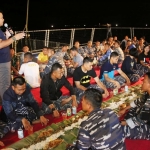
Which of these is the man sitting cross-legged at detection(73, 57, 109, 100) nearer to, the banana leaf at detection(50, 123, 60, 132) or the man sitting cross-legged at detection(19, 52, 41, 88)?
the man sitting cross-legged at detection(19, 52, 41, 88)

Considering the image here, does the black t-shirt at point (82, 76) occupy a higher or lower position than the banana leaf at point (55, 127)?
higher

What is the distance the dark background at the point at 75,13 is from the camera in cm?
2358

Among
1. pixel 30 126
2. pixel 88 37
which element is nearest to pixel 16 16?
pixel 88 37

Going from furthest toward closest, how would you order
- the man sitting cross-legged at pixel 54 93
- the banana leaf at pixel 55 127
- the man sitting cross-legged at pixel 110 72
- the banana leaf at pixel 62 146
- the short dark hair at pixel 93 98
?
the man sitting cross-legged at pixel 110 72 < the man sitting cross-legged at pixel 54 93 < the banana leaf at pixel 55 127 < the banana leaf at pixel 62 146 < the short dark hair at pixel 93 98

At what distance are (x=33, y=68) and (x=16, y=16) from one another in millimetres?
27408

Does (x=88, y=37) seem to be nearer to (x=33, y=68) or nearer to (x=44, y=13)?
(x=33, y=68)

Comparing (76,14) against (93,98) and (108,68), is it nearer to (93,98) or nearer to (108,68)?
(108,68)

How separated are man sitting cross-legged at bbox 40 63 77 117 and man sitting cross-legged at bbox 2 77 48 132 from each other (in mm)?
344

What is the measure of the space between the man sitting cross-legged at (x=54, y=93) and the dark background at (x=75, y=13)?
1977 centimetres

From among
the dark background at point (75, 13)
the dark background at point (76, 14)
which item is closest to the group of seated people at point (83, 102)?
the dark background at point (76, 14)

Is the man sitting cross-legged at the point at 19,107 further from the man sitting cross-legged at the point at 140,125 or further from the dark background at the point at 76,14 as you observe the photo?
the dark background at the point at 76,14

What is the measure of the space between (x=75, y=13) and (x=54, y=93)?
26.6 metres

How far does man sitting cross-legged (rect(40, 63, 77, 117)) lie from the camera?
12.8ft

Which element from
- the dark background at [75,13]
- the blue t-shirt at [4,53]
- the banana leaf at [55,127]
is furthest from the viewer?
the dark background at [75,13]
